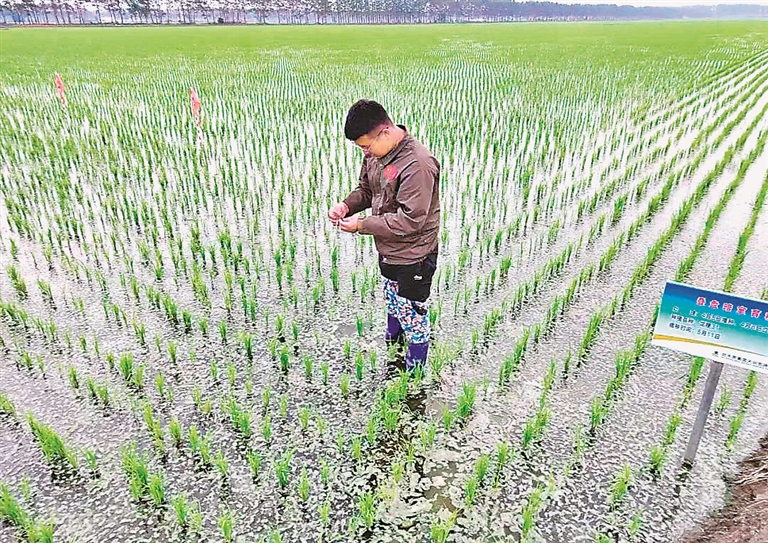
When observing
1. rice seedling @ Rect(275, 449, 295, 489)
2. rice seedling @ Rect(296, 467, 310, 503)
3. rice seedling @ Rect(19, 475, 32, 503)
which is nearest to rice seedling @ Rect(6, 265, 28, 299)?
rice seedling @ Rect(19, 475, 32, 503)

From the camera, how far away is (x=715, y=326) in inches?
79.4

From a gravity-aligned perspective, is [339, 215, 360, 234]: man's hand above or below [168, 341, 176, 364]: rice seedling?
above

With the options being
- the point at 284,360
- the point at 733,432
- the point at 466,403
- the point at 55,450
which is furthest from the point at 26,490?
the point at 733,432

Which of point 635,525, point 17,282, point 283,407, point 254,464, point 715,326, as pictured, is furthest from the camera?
point 17,282

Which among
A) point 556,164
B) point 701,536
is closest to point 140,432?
point 701,536

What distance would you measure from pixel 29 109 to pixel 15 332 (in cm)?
967

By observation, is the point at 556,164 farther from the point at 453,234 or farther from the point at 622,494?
the point at 622,494

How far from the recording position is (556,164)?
6781 mm

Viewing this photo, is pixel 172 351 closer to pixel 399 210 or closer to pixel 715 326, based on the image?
pixel 399 210

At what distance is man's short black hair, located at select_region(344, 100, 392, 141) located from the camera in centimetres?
234

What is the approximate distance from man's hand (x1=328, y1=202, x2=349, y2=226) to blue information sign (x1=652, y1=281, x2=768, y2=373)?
156cm

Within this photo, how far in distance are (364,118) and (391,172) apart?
0.29 meters

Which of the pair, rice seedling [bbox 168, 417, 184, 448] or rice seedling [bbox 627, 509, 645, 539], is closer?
rice seedling [bbox 627, 509, 645, 539]

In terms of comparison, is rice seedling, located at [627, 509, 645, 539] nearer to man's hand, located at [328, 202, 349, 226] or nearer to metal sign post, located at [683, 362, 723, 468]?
metal sign post, located at [683, 362, 723, 468]
